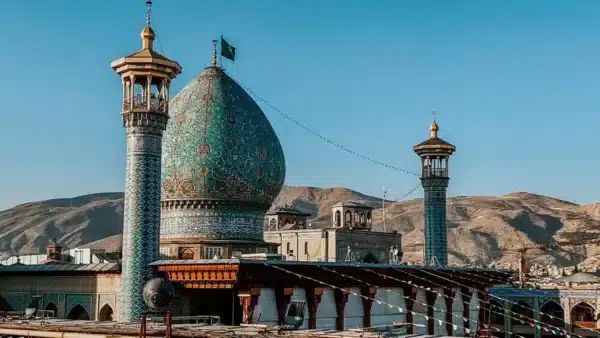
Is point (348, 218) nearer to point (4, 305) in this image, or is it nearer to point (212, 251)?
point (212, 251)

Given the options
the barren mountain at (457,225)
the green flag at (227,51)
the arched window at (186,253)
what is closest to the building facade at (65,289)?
the arched window at (186,253)

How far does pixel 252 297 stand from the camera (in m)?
20.7

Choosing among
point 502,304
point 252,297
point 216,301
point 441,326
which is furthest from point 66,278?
point 502,304

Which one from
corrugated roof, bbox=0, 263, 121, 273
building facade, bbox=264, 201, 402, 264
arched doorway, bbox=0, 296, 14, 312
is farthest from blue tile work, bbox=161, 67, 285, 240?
building facade, bbox=264, 201, 402, 264

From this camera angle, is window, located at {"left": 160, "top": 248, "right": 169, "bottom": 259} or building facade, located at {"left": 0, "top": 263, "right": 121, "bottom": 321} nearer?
building facade, located at {"left": 0, "top": 263, "right": 121, "bottom": 321}

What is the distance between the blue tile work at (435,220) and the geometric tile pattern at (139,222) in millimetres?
16643

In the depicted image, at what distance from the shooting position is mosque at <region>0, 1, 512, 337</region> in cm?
2134

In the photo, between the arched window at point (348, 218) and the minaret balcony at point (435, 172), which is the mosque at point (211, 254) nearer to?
the minaret balcony at point (435, 172)

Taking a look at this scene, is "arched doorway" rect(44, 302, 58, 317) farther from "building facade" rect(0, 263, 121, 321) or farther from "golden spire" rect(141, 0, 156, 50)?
"golden spire" rect(141, 0, 156, 50)

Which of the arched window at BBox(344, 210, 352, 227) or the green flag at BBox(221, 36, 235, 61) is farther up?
the green flag at BBox(221, 36, 235, 61)

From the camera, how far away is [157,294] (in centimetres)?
1869

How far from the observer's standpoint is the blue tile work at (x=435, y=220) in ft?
116

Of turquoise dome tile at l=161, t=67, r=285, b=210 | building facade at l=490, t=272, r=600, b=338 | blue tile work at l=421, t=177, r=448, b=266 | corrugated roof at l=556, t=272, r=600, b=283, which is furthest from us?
corrugated roof at l=556, t=272, r=600, b=283

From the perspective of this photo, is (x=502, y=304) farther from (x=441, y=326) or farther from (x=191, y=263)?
(x=191, y=263)
